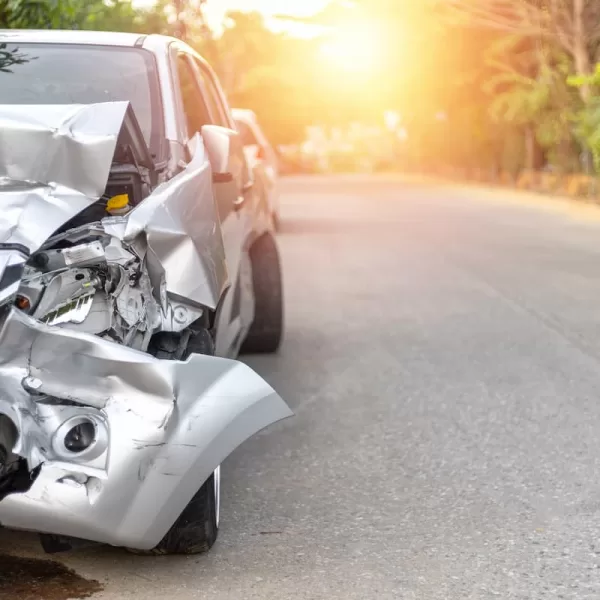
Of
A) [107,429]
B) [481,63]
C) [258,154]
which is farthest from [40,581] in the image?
[481,63]

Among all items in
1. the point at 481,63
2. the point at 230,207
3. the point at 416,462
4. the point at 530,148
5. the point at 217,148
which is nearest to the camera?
the point at 217,148

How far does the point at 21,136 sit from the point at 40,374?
94 centimetres

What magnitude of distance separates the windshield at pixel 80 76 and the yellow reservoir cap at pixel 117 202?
105cm

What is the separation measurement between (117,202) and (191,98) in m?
2.26

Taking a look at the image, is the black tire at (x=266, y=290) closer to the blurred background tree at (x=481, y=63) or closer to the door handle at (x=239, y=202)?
the door handle at (x=239, y=202)

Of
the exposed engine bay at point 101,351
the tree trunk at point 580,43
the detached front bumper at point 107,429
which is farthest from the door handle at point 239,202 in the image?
the tree trunk at point 580,43

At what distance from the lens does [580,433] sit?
5590mm

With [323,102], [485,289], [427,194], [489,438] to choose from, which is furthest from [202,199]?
[323,102]

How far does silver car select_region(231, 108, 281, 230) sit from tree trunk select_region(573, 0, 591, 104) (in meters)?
11.4

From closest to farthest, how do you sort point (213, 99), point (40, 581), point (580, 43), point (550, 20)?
point (40, 581) → point (213, 99) → point (580, 43) → point (550, 20)

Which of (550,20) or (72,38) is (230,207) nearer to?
(72,38)

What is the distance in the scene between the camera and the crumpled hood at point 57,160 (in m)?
3.70

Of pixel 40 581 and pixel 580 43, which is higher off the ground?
pixel 580 43

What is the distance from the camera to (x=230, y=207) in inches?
214
